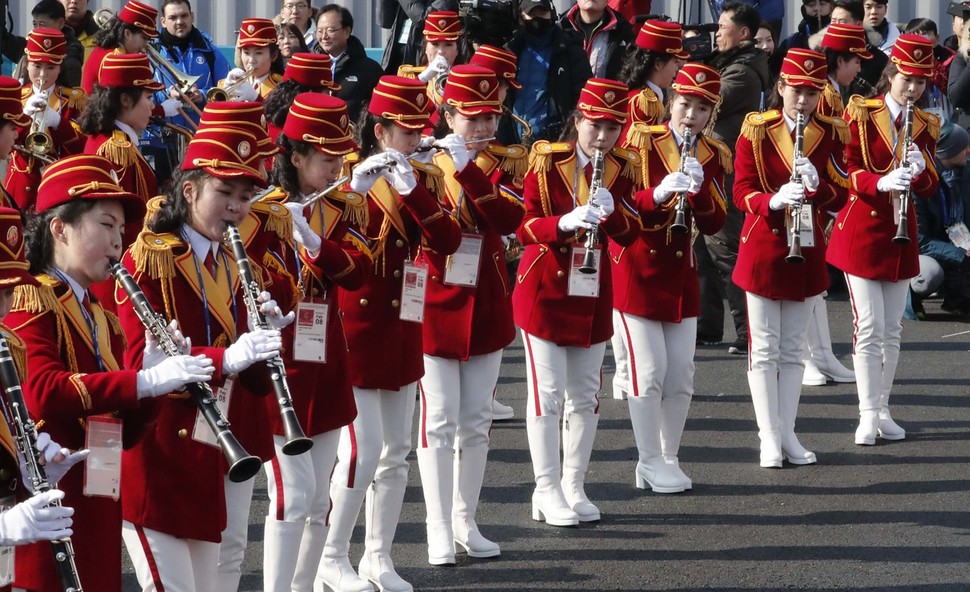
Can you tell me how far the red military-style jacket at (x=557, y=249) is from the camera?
7.34 metres

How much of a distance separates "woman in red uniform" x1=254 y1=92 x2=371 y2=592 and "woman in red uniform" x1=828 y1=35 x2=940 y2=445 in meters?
3.93

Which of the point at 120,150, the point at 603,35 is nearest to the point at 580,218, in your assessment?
the point at 120,150

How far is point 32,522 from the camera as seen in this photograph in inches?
148

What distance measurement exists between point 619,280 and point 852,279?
168 centimetres

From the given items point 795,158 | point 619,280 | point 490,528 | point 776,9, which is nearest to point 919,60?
point 795,158

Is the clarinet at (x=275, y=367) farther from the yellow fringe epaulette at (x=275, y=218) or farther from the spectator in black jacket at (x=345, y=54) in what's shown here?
the spectator in black jacket at (x=345, y=54)

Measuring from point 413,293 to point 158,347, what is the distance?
1.98 metres

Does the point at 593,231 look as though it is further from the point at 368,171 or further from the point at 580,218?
the point at 368,171

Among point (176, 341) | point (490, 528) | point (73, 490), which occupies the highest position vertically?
point (176, 341)

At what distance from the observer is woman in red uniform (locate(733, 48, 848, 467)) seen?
8.38 m

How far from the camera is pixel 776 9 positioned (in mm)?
13828

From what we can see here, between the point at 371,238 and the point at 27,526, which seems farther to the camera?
the point at 371,238

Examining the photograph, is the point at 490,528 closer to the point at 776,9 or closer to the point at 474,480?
the point at 474,480

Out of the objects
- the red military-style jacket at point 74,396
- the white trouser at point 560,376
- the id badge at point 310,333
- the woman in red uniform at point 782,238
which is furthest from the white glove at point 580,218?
the red military-style jacket at point 74,396
